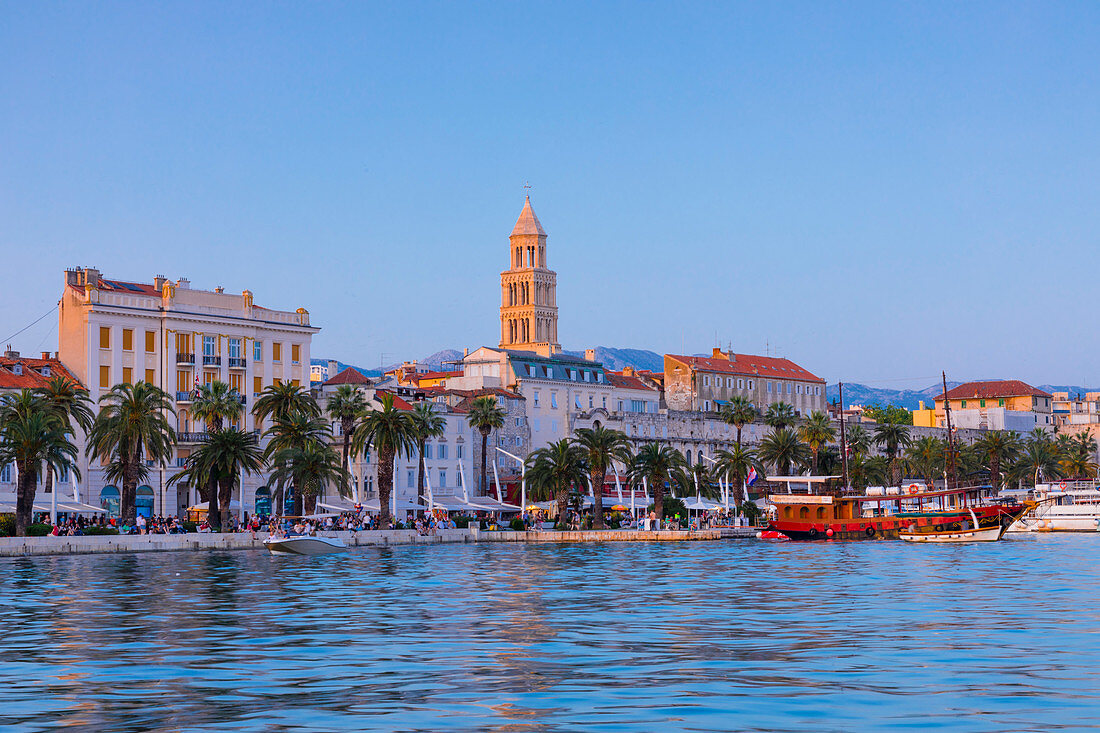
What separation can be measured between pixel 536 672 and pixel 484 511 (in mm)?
90181

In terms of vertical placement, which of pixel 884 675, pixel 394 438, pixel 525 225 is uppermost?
pixel 525 225

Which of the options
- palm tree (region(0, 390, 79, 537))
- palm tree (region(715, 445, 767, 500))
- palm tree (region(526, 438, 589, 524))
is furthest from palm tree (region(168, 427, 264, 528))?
palm tree (region(715, 445, 767, 500))

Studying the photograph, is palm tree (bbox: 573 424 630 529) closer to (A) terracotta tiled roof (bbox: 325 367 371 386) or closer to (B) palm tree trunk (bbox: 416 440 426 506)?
(B) palm tree trunk (bbox: 416 440 426 506)

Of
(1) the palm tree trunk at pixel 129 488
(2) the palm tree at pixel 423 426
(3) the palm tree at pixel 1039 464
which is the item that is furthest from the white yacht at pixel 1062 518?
(1) the palm tree trunk at pixel 129 488

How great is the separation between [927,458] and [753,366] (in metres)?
27.7


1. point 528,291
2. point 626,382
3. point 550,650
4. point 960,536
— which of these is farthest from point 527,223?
point 550,650

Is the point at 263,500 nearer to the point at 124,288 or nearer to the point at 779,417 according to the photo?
the point at 124,288

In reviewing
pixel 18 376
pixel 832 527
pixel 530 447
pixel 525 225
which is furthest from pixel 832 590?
pixel 525 225

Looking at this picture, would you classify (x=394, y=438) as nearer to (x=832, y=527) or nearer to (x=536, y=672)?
(x=832, y=527)

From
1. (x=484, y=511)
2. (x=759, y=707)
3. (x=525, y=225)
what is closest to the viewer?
(x=759, y=707)

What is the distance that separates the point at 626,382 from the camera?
150 m

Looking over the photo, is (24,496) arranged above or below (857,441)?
below

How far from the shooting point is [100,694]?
23.1m

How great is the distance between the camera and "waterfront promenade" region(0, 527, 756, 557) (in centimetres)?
7119
